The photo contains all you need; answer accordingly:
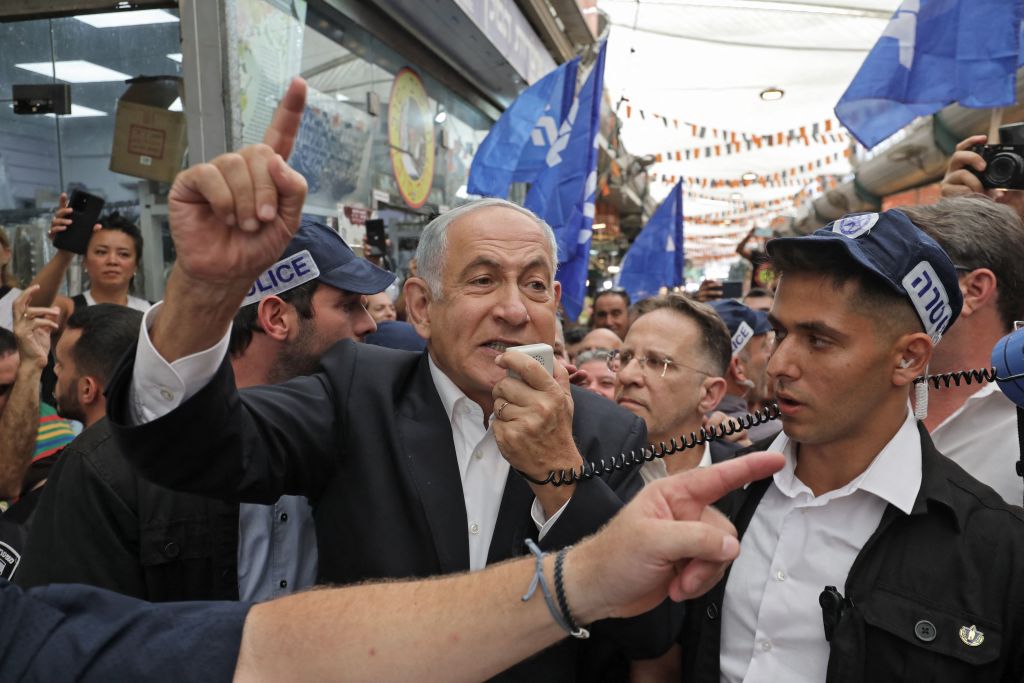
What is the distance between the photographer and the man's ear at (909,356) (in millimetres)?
1636

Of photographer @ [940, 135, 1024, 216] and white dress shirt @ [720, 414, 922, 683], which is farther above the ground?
photographer @ [940, 135, 1024, 216]

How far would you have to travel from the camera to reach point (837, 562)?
158cm

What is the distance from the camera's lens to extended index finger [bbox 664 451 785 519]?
109 centimetres

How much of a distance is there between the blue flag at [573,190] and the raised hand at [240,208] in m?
3.18

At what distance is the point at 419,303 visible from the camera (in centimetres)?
207

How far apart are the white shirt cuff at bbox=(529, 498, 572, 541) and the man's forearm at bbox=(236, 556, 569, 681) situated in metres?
0.44

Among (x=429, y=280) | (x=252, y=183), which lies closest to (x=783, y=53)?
(x=429, y=280)

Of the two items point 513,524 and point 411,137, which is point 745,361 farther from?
point 411,137

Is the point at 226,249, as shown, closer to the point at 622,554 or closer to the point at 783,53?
the point at 622,554

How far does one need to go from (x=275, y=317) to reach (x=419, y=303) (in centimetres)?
57

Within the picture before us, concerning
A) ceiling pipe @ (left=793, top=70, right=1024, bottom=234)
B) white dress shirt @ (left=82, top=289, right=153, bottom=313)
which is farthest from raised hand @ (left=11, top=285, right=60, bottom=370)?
ceiling pipe @ (left=793, top=70, right=1024, bottom=234)

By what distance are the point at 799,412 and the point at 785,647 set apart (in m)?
0.48

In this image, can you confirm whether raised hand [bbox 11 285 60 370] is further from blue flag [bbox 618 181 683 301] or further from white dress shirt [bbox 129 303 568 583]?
blue flag [bbox 618 181 683 301]

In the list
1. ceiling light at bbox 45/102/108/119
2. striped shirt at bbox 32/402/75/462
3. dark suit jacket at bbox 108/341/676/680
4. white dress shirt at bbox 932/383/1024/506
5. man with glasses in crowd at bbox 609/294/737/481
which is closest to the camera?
dark suit jacket at bbox 108/341/676/680
